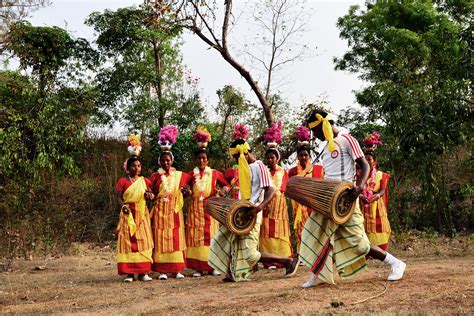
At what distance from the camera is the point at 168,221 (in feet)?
28.6

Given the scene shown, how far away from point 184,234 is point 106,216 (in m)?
6.51

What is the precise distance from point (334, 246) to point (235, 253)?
1.61m

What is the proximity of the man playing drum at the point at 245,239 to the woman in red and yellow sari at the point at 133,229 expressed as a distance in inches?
51.0

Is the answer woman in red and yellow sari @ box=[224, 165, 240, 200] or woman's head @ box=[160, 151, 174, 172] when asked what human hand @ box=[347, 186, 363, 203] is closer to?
woman in red and yellow sari @ box=[224, 165, 240, 200]

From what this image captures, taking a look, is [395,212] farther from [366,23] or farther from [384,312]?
[366,23]

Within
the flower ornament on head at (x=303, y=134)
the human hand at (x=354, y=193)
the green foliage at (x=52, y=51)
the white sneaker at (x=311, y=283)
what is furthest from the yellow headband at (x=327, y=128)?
the green foliage at (x=52, y=51)

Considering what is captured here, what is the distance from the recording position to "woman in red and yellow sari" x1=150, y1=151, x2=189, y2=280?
8.62 m

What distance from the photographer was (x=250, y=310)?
5.25m

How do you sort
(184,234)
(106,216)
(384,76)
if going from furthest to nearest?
(384,76), (106,216), (184,234)

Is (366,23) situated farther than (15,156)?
Yes

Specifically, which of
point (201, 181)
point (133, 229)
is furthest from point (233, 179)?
point (133, 229)

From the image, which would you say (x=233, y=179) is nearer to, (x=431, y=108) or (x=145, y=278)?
(x=145, y=278)

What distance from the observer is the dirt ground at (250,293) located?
17.0 ft

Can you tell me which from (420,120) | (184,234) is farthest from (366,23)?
(184,234)
